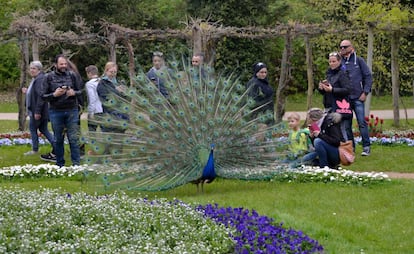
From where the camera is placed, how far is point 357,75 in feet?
49.7

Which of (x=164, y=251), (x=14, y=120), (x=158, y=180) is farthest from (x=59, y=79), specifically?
(x=14, y=120)

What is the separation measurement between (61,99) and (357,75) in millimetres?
5877

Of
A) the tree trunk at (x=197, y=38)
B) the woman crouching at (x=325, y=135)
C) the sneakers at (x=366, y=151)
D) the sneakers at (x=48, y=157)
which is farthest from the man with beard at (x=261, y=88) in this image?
the tree trunk at (x=197, y=38)

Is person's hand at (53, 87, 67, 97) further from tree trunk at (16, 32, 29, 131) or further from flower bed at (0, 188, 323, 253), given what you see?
tree trunk at (16, 32, 29, 131)

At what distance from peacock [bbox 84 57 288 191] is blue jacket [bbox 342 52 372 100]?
406 centimetres

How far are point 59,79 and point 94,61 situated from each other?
23.1m

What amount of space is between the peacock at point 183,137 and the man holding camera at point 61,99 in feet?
6.95

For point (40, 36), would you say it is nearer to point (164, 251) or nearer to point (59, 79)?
point (59, 79)

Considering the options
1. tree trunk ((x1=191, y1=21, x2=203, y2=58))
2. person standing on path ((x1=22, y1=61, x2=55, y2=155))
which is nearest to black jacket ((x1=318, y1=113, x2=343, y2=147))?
person standing on path ((x1=22, y1=61, x2=55, y2=155))

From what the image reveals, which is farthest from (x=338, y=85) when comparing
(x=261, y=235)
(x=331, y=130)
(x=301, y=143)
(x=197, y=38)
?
(x=261, y=235)

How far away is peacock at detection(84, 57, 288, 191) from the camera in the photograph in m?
10.7

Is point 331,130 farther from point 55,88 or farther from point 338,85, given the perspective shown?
point 55,88

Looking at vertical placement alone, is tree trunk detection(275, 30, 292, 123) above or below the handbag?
above

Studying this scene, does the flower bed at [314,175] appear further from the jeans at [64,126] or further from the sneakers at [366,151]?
the sneakers at [366,151]
